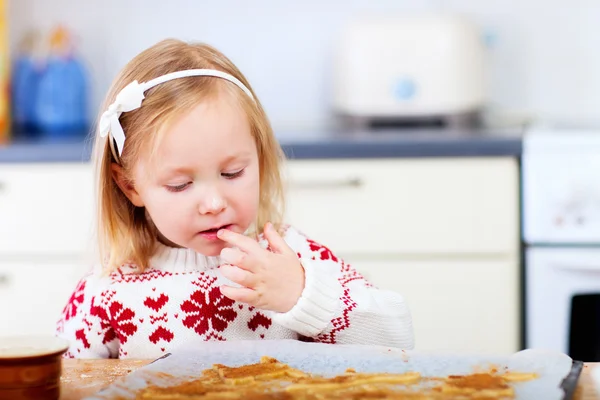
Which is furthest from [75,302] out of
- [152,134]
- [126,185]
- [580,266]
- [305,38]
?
[305,38]

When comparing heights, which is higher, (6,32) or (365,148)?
(6,32)

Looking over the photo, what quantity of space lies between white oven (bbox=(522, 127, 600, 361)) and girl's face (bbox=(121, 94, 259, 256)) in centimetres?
124

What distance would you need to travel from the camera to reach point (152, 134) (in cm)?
106

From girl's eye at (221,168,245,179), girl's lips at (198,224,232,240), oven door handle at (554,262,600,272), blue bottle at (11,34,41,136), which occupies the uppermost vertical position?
blue bottle at (11,34,41,136)

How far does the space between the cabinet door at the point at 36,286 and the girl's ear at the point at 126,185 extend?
115 centimetres

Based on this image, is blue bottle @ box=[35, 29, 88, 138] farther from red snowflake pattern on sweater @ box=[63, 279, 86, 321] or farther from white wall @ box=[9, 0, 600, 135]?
red snowflake pattern on sweater @ box=[63, 279, 86, 321]

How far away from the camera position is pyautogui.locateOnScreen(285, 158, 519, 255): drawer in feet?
7.16

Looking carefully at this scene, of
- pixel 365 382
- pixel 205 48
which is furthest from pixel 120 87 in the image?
pixel 365 382

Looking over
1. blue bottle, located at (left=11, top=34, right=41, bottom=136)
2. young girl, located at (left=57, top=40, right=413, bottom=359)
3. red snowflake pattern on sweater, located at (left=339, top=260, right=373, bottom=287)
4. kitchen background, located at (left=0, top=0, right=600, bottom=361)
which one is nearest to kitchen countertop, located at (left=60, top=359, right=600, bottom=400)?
young girl, located at (left=57, top=40, right=413, bottom=359)

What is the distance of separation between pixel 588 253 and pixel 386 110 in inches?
26.6

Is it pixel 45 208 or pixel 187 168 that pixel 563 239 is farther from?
pixel 187 168

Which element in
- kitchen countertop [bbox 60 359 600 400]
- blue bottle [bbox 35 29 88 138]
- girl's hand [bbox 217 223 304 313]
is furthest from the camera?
blue bottle [bbox 35 29 88 138]

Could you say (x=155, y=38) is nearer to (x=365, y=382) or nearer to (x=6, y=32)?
(x=6, y=32)

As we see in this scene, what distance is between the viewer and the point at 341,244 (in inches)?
88.6
